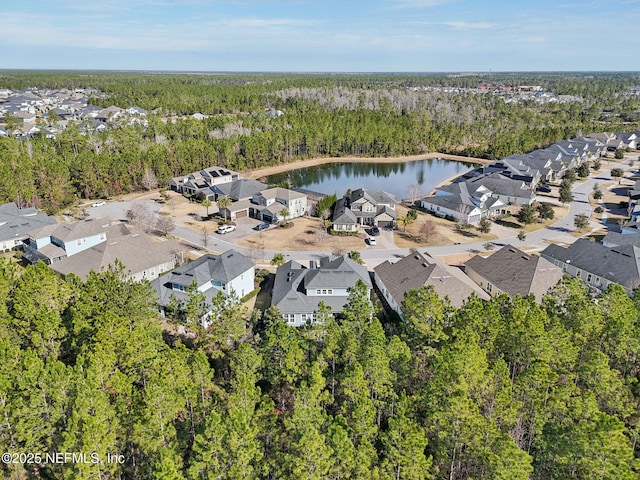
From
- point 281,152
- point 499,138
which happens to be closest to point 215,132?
point 281,152

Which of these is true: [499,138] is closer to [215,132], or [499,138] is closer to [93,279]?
[215,132]

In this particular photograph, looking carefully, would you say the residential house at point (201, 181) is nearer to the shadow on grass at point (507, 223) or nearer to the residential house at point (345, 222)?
the residential house at point (345, 222)

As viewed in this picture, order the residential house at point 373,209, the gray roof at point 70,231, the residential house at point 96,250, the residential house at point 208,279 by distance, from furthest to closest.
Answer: the residential house at point 373,209 < the gray roof at point 70,231 < the residential house at point 96,250 < the residential house at point 208,279

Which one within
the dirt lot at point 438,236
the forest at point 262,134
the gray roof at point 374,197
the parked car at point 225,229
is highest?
the forest at point 262,134

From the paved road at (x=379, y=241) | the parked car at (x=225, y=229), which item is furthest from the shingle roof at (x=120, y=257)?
the parked car at (x=225, y=229)

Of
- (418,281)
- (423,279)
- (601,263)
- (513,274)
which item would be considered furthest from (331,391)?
(601,263)

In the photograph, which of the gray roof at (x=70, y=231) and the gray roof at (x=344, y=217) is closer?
the gray roof at (x=70, y=231)

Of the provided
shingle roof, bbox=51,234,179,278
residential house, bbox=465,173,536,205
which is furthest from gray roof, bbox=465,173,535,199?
shingle roof, bbox=51,234,179,278
